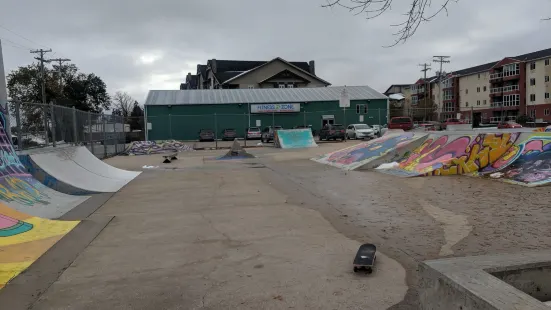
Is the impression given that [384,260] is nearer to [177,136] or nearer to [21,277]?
[21,277]

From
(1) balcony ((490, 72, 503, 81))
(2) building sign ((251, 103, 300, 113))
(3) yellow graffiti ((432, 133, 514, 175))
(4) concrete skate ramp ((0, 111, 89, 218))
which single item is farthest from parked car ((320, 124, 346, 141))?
(1) balcony ((490, 72, 503, 81))

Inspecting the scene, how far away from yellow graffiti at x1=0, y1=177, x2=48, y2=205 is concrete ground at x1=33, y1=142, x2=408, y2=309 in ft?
4.04

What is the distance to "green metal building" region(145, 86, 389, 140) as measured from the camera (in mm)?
43406

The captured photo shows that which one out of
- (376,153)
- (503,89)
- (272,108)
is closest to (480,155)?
(376,153)

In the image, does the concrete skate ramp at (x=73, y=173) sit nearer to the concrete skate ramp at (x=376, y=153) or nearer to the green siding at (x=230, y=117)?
the concrete skate ramp at (x=376, y=153)

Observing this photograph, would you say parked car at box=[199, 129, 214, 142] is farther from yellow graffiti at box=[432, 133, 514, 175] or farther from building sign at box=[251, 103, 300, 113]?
yellow graffiti at box=[432, 133, 514, 175]

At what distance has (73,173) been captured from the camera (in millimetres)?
10812

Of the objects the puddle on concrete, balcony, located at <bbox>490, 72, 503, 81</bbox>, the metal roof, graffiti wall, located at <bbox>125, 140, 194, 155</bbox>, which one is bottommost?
the puddle on concrete

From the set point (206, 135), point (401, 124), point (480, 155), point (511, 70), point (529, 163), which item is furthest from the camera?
point (511, 70)

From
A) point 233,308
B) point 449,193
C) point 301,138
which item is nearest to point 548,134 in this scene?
point 449,193

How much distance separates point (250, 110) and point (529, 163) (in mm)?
36993

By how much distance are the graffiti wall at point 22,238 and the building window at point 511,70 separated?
85779 mm

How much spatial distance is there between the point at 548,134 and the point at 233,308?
10.6 metres

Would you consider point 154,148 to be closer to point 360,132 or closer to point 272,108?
point 360,132
